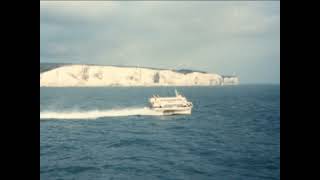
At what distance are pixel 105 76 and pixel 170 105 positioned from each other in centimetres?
11854

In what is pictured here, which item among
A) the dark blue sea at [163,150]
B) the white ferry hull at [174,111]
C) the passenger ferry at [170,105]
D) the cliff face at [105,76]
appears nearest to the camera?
the dark blue sea at [163,150]

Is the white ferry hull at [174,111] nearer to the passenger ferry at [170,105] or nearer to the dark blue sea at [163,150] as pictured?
the passenger ferry at [170,105]

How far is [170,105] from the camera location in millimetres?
62156

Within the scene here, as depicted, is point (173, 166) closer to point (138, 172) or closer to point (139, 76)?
point (138, 172)

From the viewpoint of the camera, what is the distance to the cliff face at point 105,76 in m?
172

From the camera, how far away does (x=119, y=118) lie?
61719 mm

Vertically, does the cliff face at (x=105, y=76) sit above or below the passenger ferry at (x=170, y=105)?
above

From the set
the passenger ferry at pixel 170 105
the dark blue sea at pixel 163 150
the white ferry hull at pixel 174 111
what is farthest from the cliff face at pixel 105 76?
the dark blue sea at pixel 163 150

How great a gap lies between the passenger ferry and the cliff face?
113 metres

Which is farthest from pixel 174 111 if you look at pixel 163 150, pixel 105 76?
pixel 105 76

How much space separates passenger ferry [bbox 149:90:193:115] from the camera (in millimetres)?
61750

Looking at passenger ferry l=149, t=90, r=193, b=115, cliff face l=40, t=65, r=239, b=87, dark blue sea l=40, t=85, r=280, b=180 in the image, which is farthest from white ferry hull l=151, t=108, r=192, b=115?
cliff face l=40, t=65, r=239, b=87

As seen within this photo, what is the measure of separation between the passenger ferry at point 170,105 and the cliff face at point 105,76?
11287 centimetres
